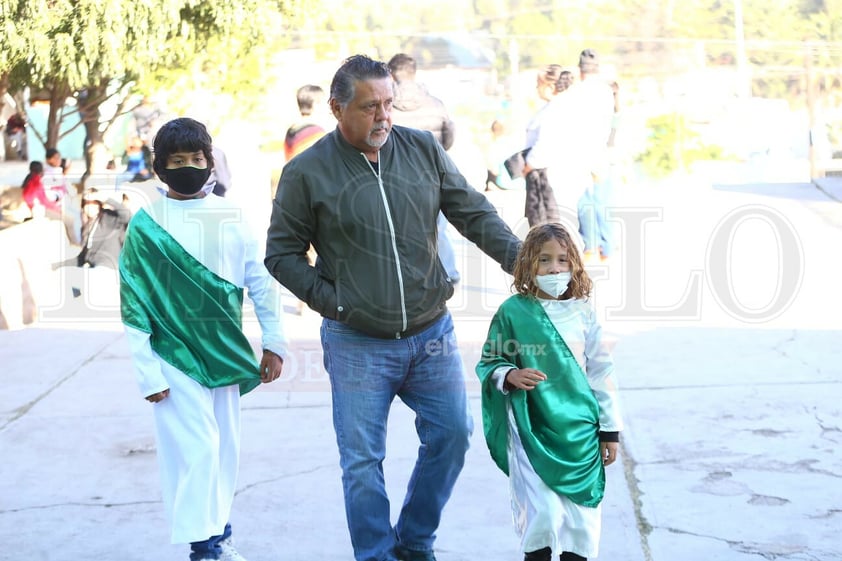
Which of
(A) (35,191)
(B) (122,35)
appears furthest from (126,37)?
(A) (35,191)

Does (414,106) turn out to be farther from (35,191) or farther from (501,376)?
(35,191)

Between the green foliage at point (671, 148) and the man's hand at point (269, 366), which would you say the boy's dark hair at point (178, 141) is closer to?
the man's hand at point (269, 366)

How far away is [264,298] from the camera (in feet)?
15.3

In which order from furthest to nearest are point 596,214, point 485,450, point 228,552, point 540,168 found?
point 596,214, point 540,168, point 485,450, point 228,552

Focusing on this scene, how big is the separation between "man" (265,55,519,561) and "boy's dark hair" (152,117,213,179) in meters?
0.42

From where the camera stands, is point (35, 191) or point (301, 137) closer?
point (301, 137)

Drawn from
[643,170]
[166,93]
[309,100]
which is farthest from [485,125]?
[309,100]

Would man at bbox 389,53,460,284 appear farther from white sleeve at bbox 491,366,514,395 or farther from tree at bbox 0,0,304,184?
white sleeve at bbox 491,366,514,395

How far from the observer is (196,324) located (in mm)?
4461

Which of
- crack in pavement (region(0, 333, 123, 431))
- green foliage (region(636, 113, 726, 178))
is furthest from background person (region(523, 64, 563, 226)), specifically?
green foliage (region(636, 113, 726, 178))

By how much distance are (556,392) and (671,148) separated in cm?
2166

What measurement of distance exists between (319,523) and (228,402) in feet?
2.86

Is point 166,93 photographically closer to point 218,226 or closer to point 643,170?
point 643,170

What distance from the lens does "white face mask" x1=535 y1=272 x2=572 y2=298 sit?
4023mm
